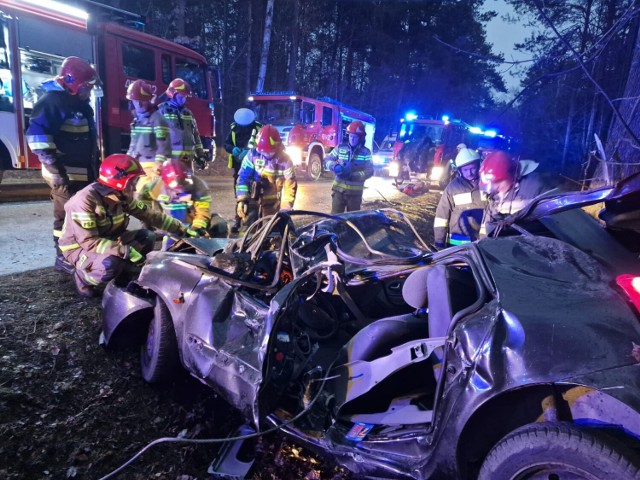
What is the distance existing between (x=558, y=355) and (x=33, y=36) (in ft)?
30.0

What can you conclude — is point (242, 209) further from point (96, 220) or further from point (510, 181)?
point (510, 181)

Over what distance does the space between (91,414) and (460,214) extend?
336 centimetres

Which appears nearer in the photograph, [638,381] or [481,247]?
[638,381]

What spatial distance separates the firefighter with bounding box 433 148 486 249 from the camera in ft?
13.3

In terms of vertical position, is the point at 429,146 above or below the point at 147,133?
above

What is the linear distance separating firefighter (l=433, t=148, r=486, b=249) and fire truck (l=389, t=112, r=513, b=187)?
8.65 metres

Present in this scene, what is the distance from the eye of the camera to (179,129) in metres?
5.62

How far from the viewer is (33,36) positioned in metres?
7.33

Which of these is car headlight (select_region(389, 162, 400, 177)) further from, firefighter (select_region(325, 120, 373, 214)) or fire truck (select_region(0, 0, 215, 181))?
firefighter (select_region(325, 120, 373, 214))

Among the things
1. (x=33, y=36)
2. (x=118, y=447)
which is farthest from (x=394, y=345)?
(x=33, y=36)

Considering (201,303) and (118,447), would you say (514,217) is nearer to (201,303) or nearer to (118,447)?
(201,303)

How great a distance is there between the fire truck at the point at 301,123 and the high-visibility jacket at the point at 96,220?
9.49 metres

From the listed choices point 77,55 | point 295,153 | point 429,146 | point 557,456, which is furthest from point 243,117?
point 429,146

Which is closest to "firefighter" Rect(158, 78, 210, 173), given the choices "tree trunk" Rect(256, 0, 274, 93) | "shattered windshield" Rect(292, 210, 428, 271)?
"shattered windshield" Rect(292, 210, 428, 271)
